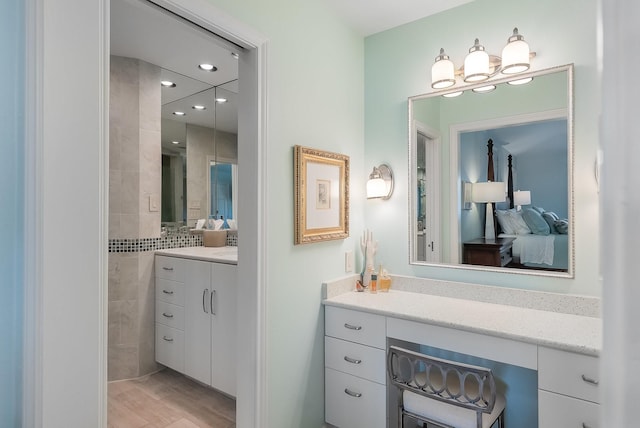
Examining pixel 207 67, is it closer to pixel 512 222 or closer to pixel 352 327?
pixel 352 327

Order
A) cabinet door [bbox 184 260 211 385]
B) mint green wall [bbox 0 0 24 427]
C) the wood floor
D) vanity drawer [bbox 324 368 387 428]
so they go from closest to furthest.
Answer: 1. mint green wall [bbox 0 0 24 427]
2. vanity drawer [bbox 324 368 387 428]
3. the wood floor
4. cabinet door [bbox 184 260 211 385]

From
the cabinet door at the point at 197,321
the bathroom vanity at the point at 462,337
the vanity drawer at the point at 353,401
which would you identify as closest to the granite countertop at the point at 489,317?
the bathroom vanity at the point at 462,337

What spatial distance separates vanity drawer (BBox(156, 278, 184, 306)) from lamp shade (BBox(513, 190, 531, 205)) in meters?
2.30

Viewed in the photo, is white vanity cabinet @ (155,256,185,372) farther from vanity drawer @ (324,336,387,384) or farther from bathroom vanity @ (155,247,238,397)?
vanity drawer @ (324,336,387,384)

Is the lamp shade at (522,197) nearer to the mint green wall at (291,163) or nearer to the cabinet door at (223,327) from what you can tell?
the mint green wall at (291,163)

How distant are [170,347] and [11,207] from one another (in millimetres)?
2128

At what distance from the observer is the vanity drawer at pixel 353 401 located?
1.88m

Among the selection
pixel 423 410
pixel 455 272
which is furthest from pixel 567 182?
pixel 423 410

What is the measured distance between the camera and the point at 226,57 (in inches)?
108

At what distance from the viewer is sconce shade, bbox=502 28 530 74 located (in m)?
1.85

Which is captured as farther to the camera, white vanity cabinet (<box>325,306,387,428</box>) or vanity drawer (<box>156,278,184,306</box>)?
vanity drawer (<box>156,278,184,306</box>)

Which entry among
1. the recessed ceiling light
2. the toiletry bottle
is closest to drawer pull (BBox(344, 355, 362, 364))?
the toiletry bottle

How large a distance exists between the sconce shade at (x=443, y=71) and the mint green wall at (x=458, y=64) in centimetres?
11

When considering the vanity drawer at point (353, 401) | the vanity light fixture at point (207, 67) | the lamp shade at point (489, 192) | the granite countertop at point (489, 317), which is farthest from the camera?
the vanity light fixture at point (207, 67)
